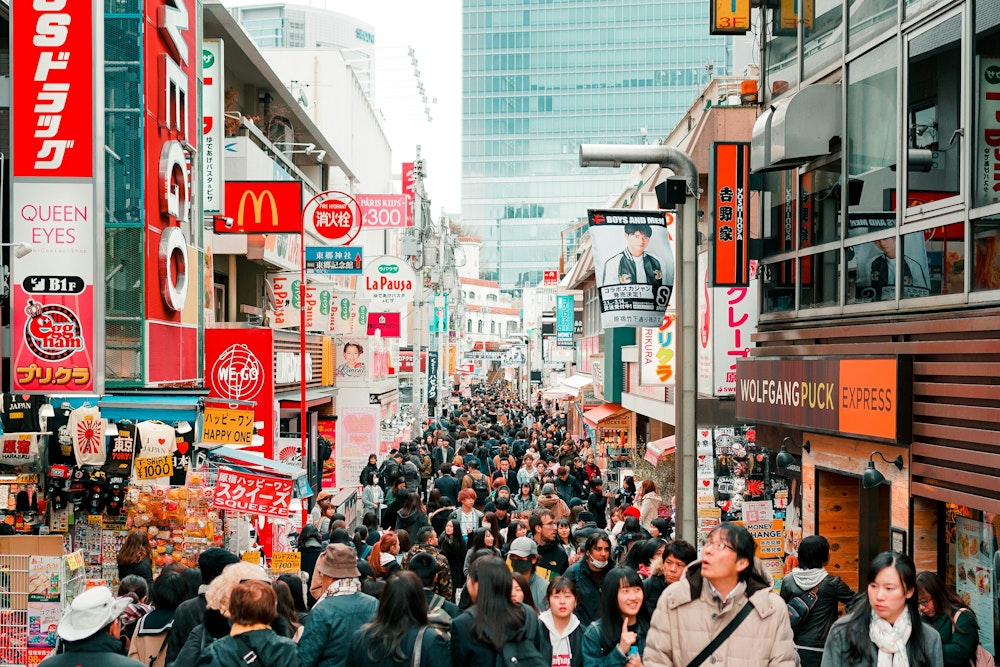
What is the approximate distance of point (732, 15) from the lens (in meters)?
13.8

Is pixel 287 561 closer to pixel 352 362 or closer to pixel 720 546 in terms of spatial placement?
pixel 720 546

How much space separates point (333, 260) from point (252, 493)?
971 cm

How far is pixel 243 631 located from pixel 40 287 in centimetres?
694

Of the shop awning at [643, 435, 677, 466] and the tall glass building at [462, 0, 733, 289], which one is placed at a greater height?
the tall glass building at [462, 0, 733, 289]

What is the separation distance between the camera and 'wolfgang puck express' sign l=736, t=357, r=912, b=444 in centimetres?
1007

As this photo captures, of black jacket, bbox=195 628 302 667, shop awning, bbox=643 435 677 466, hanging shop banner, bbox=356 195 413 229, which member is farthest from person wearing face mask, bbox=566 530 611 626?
hanging shop banner, bbox=356 195 413 229

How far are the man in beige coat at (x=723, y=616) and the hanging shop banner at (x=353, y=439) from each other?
67.9ft

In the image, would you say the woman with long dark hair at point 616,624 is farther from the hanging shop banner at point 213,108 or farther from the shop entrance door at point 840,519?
the hanging shop banner at point 213,108

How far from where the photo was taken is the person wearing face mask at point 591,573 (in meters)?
8.63

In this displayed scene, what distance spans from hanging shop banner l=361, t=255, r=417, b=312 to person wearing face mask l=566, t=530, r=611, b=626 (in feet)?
72.6

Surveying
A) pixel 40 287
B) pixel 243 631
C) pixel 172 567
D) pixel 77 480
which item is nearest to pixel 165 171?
pixel 40 287

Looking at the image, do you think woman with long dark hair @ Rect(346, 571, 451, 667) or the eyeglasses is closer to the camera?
the eyeglasses

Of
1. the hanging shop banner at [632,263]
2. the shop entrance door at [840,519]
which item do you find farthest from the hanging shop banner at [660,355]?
the hanging shop banner at [632,263]

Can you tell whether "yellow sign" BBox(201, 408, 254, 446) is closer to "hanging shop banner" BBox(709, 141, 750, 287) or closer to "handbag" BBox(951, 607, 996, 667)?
"hanging shop banner" BBox(709, 141, 750, 287)
